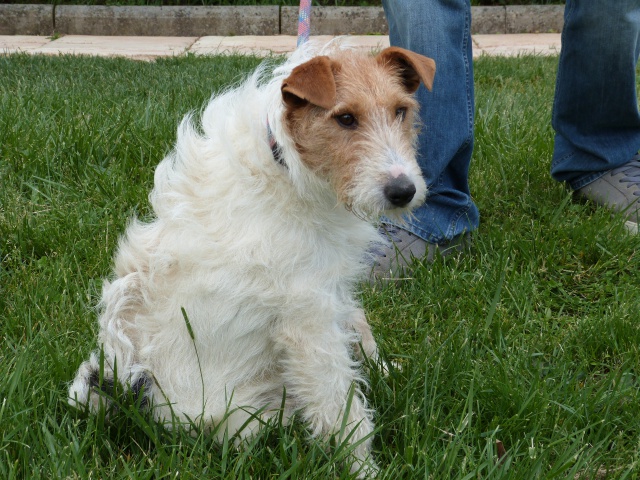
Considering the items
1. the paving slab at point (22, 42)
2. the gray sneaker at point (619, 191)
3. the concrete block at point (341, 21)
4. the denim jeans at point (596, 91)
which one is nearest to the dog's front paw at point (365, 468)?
the gray sneaker at point (619, 191)

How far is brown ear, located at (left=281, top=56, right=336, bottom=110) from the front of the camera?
6.95 ft

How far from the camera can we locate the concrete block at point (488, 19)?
30.8 feet

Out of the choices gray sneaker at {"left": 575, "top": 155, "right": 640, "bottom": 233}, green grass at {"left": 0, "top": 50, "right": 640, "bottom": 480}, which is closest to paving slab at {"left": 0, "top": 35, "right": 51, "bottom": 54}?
green grass at {"left": 0, "top": 50, "right": 640, "bottom": 480}

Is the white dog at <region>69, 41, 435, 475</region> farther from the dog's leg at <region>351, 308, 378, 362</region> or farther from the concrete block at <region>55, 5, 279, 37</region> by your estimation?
the concrete block at <region>55, 5, 279, 37</region>

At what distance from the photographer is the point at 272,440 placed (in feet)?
8.02

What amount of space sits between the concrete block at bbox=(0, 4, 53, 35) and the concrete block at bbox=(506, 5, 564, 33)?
5608 millimetres

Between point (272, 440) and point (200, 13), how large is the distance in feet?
24.7

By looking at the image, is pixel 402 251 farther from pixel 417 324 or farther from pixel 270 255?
pixel 270 255

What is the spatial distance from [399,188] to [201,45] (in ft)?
22.3

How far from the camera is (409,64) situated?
239 cm

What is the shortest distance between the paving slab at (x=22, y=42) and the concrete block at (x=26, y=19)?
0.17 meters

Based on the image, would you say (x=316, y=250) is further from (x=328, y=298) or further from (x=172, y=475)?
(x=172, y=475)

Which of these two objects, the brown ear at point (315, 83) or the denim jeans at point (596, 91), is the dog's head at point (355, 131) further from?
the denim jeans at point (596, 91)

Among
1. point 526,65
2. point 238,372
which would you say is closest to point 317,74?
point 238,372
